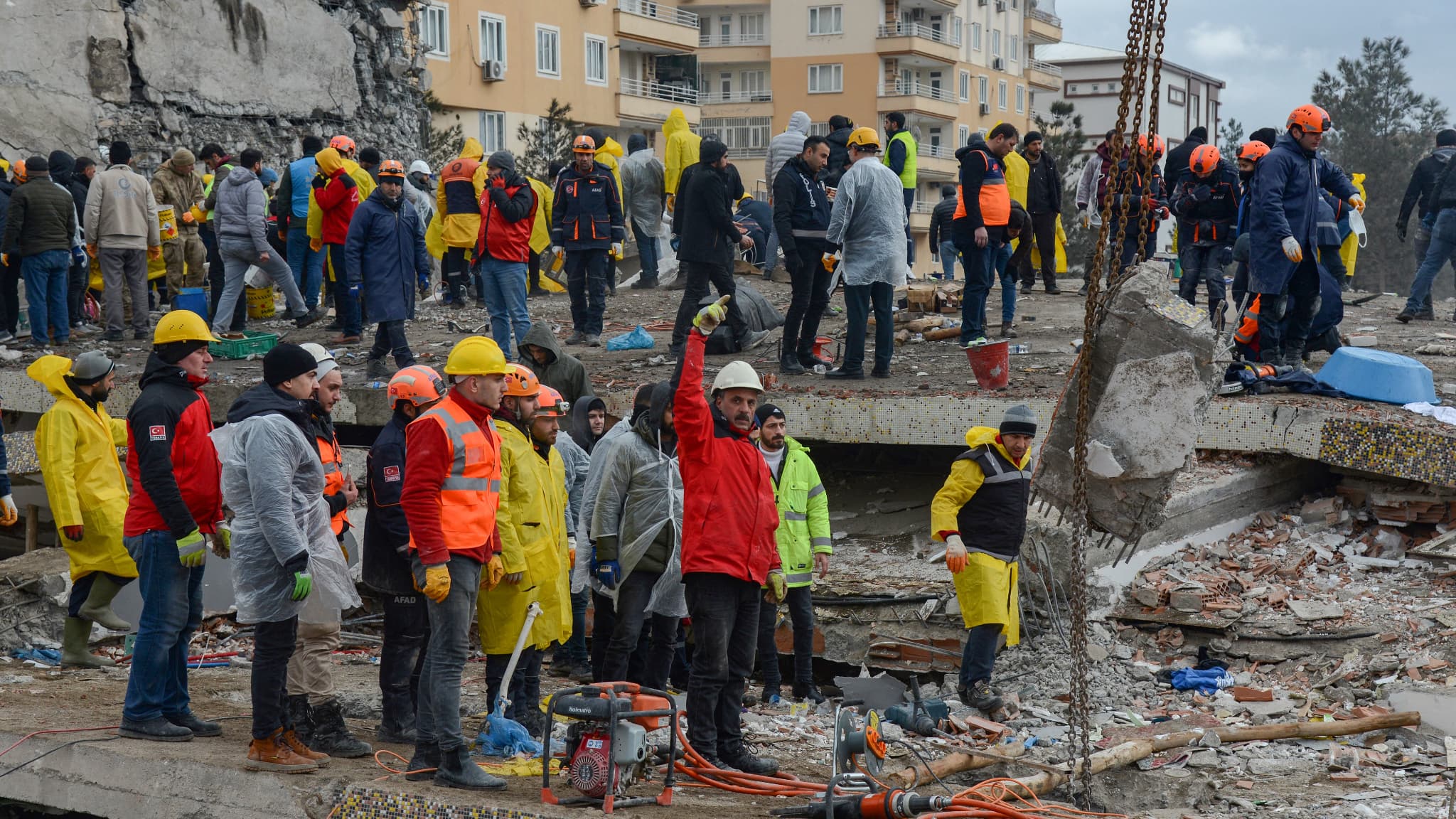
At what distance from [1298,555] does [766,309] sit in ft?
17.4

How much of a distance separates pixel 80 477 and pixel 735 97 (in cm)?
5118

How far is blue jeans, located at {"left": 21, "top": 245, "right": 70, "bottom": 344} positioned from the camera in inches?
485

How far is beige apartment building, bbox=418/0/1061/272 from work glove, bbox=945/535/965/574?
1193 inches

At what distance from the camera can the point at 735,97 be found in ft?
186

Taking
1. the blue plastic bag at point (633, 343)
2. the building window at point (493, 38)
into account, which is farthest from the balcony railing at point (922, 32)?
the blue plastic bag at point (633, 343)

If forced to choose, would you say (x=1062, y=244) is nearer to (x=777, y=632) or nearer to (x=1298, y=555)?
(x=1298, y=555)

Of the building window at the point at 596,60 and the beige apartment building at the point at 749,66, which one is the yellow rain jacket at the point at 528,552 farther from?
the building window at the point at 596,60

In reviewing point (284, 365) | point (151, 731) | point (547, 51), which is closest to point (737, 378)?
point (284, 365)

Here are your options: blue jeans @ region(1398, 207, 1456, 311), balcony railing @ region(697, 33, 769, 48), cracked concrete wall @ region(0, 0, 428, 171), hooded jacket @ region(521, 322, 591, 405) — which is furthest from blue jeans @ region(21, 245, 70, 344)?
balcony railing @ region(697, 33, 769, 48)

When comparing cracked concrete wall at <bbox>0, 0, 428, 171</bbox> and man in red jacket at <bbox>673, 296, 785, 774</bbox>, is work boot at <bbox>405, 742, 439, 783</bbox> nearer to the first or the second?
man in red jacket at <bbox>673, 296, 785, 774</bbox>

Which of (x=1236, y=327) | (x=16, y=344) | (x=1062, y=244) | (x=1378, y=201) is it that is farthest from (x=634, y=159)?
(x=1378, y=201)

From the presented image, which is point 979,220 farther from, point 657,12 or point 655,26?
point 657,12

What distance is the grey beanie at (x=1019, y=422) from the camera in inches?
290

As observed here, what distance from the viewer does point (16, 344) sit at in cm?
1291
